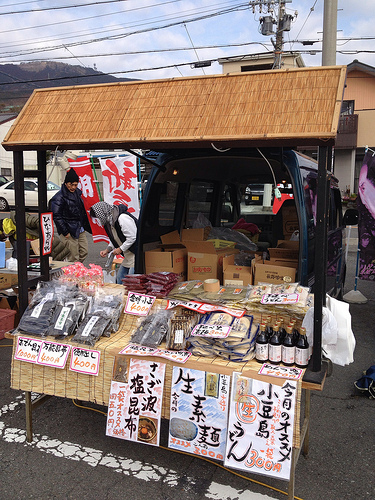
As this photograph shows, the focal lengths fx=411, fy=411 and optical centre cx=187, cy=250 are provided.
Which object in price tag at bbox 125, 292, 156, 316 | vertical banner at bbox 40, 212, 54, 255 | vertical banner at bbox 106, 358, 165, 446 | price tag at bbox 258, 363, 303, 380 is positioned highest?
vertical banner at bbox 40, 212, 54, 255

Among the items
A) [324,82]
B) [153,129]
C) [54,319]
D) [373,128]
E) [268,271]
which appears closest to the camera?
[324,82]

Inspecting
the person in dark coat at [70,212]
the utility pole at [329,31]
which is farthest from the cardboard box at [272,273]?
the utility pole at [329,31]

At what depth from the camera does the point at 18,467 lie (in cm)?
286

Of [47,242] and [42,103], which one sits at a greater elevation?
[42,103]

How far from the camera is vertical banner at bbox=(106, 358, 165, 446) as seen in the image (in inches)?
107

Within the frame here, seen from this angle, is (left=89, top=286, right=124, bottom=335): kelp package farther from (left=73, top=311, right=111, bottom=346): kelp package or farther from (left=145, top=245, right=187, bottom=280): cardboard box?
(left=145, top=245, right=187, bottom=280): cardboard box

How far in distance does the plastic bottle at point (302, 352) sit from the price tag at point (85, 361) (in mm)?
1348

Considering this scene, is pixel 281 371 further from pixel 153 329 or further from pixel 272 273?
pixel 272 273

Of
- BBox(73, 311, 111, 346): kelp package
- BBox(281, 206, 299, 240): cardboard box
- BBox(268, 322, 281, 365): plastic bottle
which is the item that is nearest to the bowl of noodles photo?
BBox(73, 311, 111, 346): kelp package

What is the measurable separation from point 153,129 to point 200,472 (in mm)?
2378

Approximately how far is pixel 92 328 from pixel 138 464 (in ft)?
3.31

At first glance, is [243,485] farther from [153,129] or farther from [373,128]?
[373,128]

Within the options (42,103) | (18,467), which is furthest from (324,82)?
(18,467)

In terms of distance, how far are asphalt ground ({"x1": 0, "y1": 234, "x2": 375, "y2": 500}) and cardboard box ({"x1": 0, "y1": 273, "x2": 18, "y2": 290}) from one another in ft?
7.81
